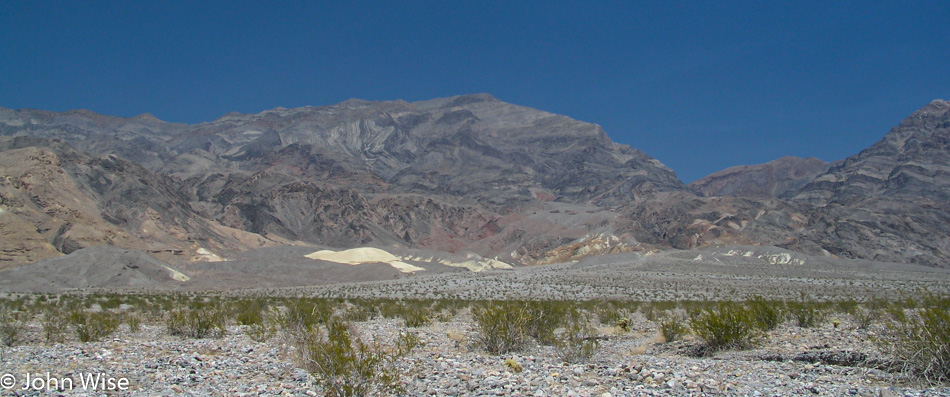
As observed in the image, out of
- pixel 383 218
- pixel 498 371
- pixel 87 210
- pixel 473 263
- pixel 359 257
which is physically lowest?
pixel 498 371

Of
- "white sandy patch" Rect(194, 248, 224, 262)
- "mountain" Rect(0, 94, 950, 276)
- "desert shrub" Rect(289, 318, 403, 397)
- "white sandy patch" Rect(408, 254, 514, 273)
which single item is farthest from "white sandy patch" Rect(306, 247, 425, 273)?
"desert shrub" Rect(289, 318, 403, 397)

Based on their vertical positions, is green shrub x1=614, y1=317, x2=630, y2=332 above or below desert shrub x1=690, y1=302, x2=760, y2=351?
below

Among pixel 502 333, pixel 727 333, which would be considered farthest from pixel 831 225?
pixel 502 333

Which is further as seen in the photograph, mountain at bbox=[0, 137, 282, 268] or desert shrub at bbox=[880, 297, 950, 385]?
mountain at bbox=[0, 137, 282, 268]

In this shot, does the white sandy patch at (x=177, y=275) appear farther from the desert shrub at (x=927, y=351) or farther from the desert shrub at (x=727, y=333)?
the desert shrub at (x=927, y=351)

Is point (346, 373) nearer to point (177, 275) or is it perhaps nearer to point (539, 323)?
point (539, 323)

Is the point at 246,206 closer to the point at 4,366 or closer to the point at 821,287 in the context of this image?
the point at 821,287

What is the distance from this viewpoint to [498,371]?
10.2 metres

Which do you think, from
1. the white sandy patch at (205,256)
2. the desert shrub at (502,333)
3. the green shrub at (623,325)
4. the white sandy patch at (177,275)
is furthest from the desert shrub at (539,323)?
the white sandy patch at (205,256)

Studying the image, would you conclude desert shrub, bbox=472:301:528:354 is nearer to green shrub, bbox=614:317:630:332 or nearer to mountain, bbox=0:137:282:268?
green shrub, bbox=614:317:630:332

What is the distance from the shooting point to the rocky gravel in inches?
335

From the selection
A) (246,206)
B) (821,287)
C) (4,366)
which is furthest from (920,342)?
(246,206)

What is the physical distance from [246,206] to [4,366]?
137246 millimetres

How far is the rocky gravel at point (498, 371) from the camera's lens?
27.9 feet
